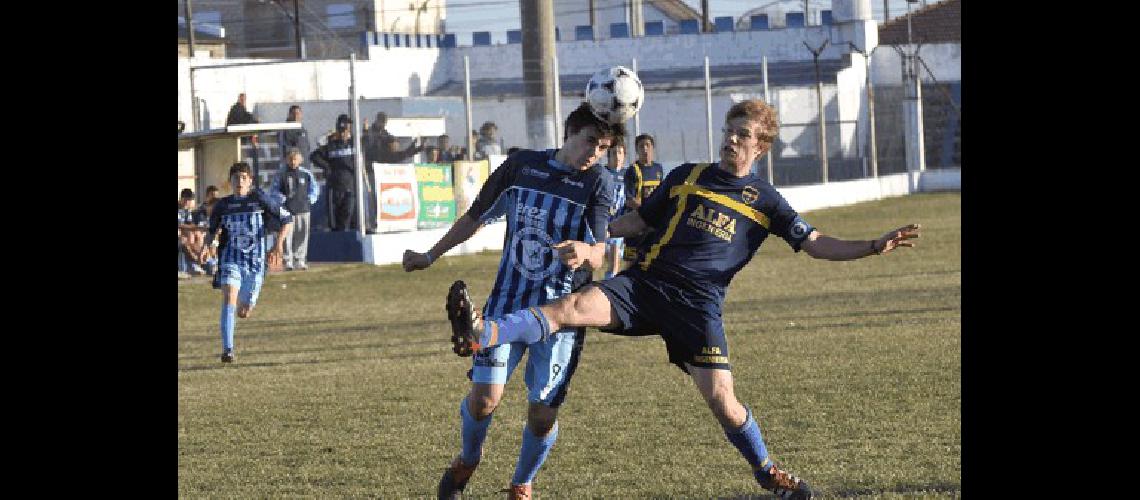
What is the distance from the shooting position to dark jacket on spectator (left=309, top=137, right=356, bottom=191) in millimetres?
23641

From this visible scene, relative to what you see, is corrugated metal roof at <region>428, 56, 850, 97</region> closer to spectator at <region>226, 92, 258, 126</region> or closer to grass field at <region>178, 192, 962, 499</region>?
spectator at <region>226, 92, 258, 126</region>

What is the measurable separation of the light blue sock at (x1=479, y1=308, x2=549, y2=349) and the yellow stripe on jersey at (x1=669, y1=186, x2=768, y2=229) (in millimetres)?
892

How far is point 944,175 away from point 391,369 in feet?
114

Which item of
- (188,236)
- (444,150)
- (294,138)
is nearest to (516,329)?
(188,236)

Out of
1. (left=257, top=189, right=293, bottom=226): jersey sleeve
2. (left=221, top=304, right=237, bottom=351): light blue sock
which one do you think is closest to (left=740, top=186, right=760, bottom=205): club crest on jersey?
(left=221, top=304, right=237, bottom=351): light blue sock

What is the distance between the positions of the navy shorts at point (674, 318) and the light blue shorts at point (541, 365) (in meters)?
0.18

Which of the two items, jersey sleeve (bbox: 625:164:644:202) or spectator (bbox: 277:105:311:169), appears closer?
jersey sleeve (bbox: 625:164:644:202)

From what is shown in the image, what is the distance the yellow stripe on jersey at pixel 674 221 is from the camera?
6.98 meters

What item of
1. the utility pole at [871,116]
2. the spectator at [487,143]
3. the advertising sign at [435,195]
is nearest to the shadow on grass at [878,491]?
the advertising sign at [435,195]

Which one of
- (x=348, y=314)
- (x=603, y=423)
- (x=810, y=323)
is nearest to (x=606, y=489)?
(x=603, y=423)
